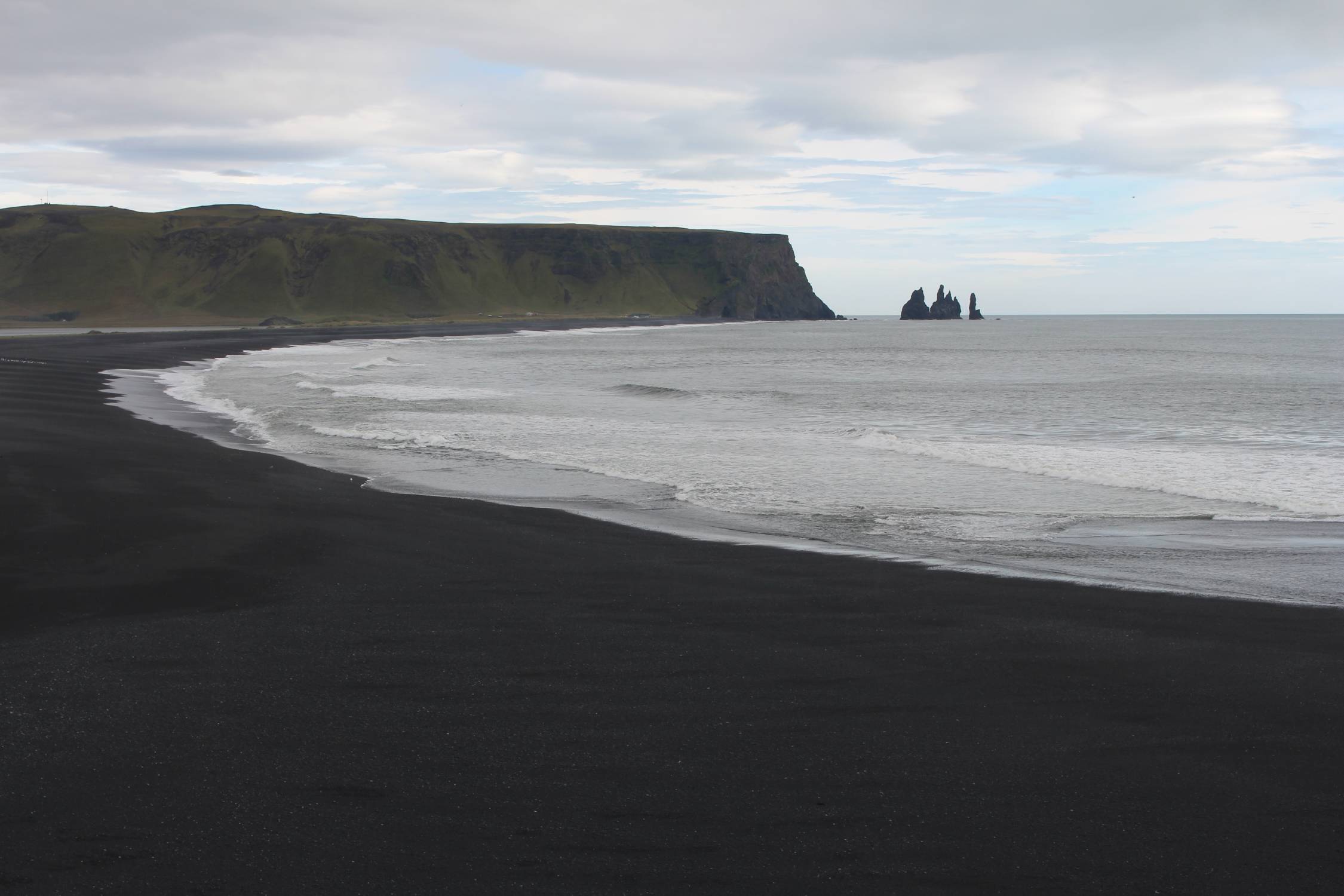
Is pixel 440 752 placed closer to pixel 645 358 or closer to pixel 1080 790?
pixel 1080 790

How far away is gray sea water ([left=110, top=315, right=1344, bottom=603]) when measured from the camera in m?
10.5

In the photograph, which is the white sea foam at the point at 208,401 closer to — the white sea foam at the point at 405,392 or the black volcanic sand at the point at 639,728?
the white sea foam at the point at 405,392

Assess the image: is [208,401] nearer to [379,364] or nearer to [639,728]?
[379,364]

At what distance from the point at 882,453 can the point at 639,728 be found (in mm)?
14261

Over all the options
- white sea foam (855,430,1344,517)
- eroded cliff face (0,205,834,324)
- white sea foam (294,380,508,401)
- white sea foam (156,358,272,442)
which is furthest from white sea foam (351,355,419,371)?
eroded cliff face (0,205,834,324)

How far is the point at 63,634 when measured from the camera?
650 cm

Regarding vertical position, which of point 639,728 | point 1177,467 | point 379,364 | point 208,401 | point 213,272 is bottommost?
point 639,728

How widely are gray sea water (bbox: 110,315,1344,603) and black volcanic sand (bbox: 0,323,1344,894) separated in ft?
7.09

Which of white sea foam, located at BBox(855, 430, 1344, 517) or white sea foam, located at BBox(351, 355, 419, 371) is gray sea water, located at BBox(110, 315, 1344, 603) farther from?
white sea foam, located at BBox(351, 355, 419, 371)

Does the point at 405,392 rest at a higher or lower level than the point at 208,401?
higher

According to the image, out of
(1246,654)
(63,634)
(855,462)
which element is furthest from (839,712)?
(855,462)

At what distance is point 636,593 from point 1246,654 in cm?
405

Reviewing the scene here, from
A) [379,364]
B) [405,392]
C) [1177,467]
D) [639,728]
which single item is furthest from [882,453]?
[379,364]

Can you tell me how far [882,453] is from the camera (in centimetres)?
1880
